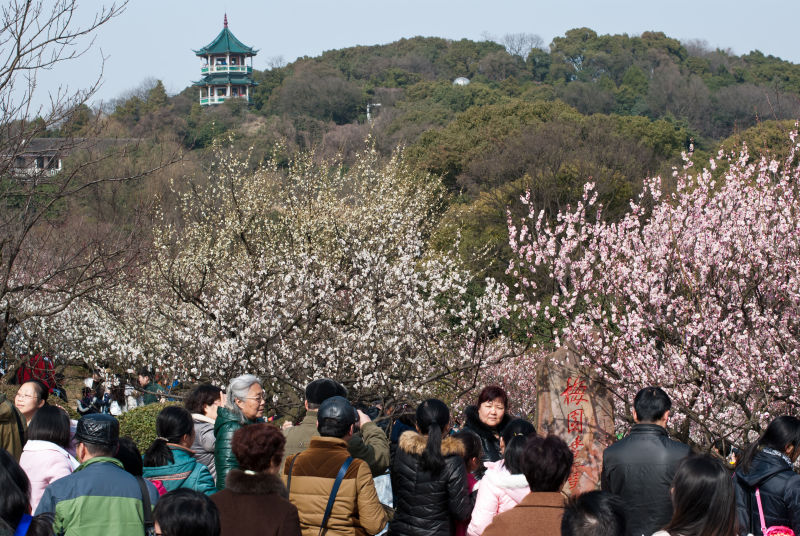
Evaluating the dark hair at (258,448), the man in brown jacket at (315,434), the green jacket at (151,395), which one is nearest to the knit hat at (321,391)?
the man in brown jacket at (315,434)

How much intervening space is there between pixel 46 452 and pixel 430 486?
1.91 m

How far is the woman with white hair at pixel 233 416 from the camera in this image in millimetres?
4289

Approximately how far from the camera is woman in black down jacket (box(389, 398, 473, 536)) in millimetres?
4172

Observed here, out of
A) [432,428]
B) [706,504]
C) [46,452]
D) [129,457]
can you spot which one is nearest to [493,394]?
[432,428]

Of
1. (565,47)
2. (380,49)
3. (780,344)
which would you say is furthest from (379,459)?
(380,49)

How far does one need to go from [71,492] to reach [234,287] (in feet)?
23.2

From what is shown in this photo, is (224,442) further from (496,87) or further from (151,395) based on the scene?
(496,87)

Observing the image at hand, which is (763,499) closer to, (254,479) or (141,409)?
(254,479)

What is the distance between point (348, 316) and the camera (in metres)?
10.5

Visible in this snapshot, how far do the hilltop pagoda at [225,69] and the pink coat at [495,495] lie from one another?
334 feet

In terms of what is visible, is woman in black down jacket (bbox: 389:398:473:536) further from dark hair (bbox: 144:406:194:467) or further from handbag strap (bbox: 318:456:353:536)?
dark hair (bbox: 144:406:194:467)

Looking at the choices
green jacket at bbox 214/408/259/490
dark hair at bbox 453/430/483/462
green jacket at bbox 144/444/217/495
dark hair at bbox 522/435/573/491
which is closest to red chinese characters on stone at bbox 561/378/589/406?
dark hair at bbox 453/430/483/462

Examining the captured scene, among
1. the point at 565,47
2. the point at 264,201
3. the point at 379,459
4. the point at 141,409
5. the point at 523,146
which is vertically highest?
the point at 565,47

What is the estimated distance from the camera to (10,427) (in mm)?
4754
